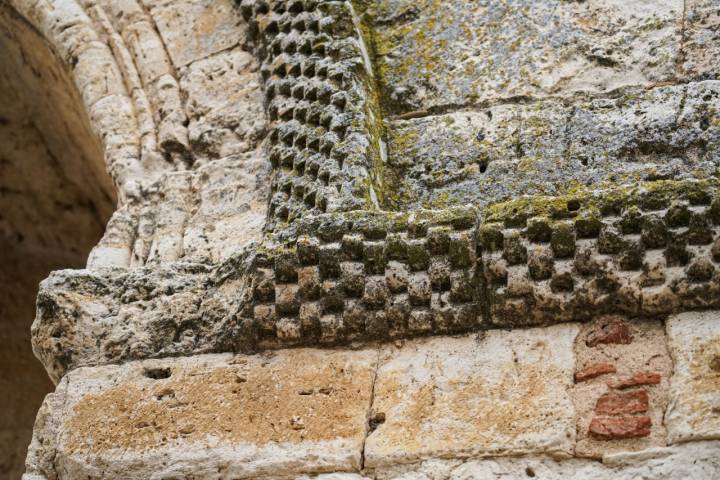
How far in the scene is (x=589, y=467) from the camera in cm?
296

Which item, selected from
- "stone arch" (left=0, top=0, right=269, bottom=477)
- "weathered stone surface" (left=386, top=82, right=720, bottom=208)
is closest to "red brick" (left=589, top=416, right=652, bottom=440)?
"weathered stone surface" (left=386, top=82, right=720, bottom=208)

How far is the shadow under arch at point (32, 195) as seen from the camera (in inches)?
204

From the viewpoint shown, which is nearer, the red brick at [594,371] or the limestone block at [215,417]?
the red brick at [594,371]

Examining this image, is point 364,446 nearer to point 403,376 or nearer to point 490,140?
point 403,376

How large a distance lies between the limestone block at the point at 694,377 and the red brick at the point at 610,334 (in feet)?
0.37

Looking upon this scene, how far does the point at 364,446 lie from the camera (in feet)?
10.4

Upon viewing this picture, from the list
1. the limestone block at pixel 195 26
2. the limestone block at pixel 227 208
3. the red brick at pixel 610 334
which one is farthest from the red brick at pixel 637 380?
the limestone block at pixel 195 26

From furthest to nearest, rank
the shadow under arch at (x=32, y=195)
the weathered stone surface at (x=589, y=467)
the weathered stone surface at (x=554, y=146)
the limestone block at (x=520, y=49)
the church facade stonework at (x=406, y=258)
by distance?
the shadow under arch at (x=32, y=195) → the limestone block at (x=520, y=49) → the weathered stone surface at (x=554, y=146) → the church facade stonework at (x=406, y=258) → the weathered stone surface at (x=589, y=467)

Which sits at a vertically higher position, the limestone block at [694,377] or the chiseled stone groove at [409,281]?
the chiseled stone groove at [409,281]

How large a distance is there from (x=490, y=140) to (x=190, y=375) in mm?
1162

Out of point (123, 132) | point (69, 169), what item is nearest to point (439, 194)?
point (123, 132)

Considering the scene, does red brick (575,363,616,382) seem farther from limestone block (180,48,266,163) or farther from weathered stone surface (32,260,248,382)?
limestone block (180,48,266,163)

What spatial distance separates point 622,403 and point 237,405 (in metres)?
1.05

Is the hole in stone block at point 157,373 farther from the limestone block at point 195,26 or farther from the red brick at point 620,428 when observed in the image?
the limestone block at point 195,26
